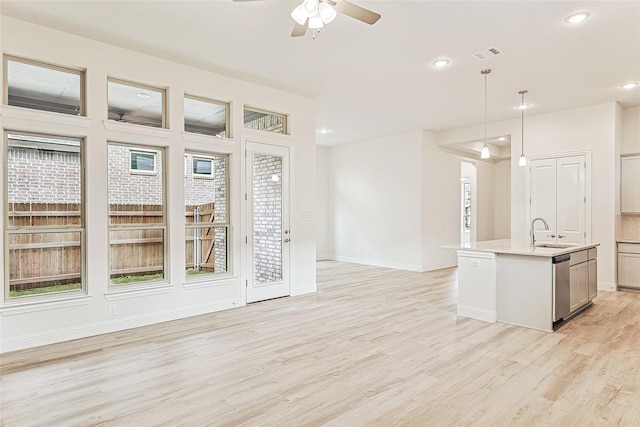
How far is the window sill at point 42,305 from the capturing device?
3467 millimetres

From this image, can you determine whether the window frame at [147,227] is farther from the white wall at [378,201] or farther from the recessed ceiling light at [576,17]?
the white wall at [378,201]

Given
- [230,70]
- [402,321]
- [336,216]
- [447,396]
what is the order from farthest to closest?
[336,216]
[230,70]
[402,321]
[447,396]

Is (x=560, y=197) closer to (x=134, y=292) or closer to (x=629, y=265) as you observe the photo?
(x=629, y=265)

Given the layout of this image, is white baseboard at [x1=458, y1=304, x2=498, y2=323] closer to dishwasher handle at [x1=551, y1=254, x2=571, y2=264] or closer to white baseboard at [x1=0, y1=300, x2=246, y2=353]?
dishwasher handle at [x1=551, y1=254, x2=571, y2=264]

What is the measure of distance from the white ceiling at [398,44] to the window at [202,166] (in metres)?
1.16

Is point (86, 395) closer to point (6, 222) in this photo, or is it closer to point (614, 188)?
point (6, 222)

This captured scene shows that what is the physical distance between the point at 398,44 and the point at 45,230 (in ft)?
13.5

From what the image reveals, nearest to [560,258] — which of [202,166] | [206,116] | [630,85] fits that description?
[630,85]

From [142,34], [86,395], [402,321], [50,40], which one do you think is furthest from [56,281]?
[402,321]

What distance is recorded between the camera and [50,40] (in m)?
3.67

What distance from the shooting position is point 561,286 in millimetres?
4129

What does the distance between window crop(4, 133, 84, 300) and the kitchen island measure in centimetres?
437

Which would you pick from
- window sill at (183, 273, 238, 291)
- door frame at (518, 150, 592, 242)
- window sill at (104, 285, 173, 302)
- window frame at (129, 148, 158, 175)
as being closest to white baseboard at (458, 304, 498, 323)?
door frame at (518, 150, 592, 242)

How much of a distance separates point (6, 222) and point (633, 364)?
5709mm
